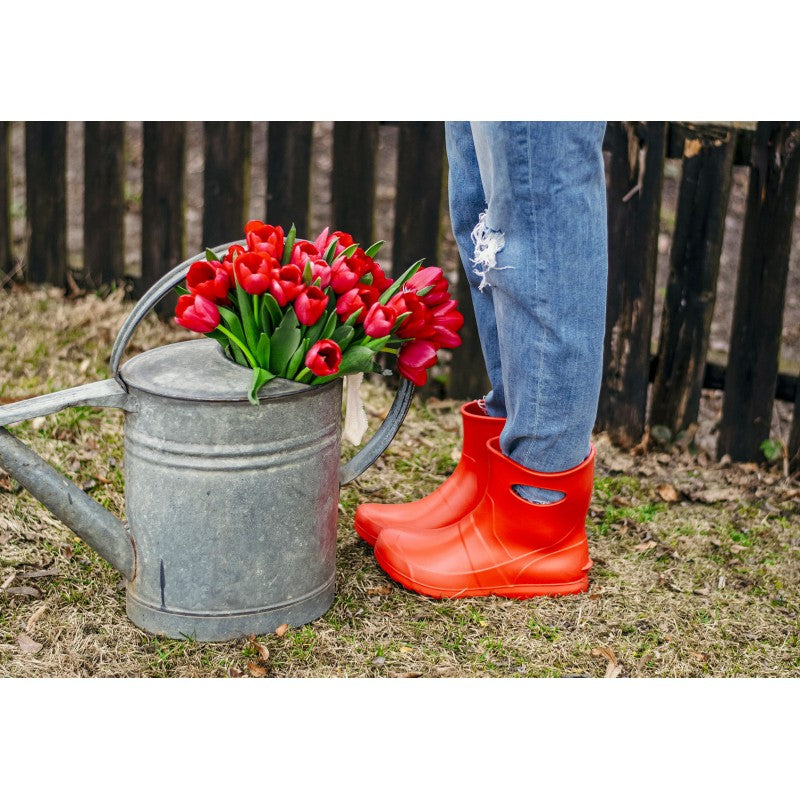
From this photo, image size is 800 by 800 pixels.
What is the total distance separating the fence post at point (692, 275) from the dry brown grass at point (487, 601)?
213 millimetres

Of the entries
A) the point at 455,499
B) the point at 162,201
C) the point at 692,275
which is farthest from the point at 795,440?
the point at 162,201

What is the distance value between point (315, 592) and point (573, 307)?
831mm

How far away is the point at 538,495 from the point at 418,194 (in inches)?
63.0

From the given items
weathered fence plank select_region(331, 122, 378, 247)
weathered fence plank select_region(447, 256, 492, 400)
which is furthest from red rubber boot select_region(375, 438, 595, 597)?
weathered fence plank select_region(331, 122, 378, 247)

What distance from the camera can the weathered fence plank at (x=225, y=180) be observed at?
3744 millimetres

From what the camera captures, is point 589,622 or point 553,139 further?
point 589,622

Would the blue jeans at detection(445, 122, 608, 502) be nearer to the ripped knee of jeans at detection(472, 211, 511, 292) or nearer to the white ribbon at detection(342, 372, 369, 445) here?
the ripped knee of jeans at detection(472, 211, 511, 292)

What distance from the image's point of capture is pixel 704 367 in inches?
125

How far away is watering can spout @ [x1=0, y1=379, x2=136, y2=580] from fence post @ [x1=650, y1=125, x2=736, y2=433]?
1880mm

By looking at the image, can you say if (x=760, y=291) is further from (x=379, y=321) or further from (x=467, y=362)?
(x=379, y=321)

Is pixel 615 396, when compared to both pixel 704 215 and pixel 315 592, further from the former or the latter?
pixel 315 592

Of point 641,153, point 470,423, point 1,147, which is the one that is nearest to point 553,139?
point 470,423

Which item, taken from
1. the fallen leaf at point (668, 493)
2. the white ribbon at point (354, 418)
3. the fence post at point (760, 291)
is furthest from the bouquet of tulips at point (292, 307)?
the fence post at point (760, 291)

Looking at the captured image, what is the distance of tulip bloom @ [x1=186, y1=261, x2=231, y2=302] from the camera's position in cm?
189
